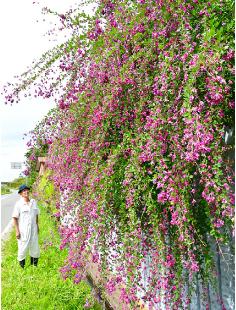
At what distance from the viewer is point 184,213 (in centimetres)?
247

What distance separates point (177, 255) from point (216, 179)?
67 centimetres

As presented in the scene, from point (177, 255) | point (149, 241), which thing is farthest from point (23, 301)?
point (177, 255)

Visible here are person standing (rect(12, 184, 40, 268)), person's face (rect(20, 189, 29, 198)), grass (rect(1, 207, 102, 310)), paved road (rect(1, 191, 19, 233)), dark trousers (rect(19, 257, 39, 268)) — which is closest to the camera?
grass (rect(1, 207, 102, 310))

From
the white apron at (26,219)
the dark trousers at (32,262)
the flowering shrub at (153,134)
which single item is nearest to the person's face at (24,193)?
the white apron at (26,219)

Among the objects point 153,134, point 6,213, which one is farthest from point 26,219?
point 6,213

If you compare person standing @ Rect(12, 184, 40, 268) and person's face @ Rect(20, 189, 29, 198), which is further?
person's face @ Rect(20, 189, 29, 198)

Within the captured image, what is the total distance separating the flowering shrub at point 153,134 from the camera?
8.00 feet

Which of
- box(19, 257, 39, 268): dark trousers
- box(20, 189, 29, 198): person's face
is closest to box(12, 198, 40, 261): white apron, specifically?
box(20, 189, 29, 198): person's face

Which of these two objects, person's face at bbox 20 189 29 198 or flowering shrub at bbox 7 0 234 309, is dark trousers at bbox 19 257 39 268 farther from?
flowering shrub at bbox 7 0 234 309

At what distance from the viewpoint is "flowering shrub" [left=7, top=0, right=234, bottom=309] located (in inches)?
96.0

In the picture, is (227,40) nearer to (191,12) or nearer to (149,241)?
(191,12)

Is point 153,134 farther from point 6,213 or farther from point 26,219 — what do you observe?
point 6,213

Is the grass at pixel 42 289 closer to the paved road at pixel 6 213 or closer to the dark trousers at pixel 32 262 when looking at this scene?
the dark trousers at pixel 32 262

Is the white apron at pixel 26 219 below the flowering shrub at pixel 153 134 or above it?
below
